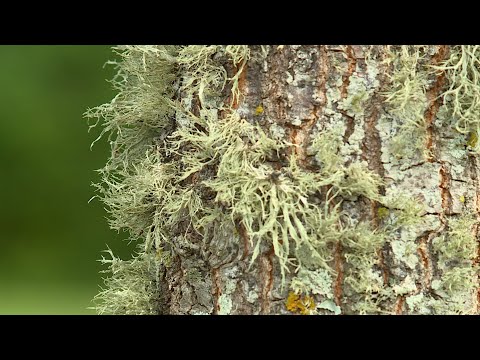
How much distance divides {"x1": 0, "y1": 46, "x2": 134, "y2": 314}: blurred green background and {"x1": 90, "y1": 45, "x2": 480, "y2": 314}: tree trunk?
3092 mm

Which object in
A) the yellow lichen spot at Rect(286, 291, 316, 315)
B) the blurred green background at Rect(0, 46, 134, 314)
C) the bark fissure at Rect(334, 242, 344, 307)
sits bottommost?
the yellow lichen spot at Rect(286, 291, 316, 315)

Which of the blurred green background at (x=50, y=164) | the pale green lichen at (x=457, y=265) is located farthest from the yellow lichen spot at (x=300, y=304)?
the blurred green background at (x=50, y=164)

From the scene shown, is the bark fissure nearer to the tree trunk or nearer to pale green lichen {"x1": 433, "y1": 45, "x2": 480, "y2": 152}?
the tree trunk

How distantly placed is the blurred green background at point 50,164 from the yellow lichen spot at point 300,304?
3.13m

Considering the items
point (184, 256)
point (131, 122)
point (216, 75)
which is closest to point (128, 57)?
point (131, 122)

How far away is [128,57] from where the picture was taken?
151cm

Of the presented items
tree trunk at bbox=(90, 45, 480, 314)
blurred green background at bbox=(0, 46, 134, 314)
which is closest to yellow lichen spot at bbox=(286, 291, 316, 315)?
tree trunk at bbox=(90, 45, 480, 314)

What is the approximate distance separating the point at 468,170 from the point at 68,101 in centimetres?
367

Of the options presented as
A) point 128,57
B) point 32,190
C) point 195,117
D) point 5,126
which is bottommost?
point 195,117

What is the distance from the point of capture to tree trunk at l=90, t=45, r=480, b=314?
48.2 inches

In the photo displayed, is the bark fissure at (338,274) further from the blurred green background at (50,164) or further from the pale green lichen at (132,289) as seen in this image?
the blurred green background at (50,164)

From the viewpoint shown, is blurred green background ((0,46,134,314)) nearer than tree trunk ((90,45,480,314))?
No

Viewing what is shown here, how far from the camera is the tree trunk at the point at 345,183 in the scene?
122 cm

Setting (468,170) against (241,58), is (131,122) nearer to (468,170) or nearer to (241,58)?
(241,58)
